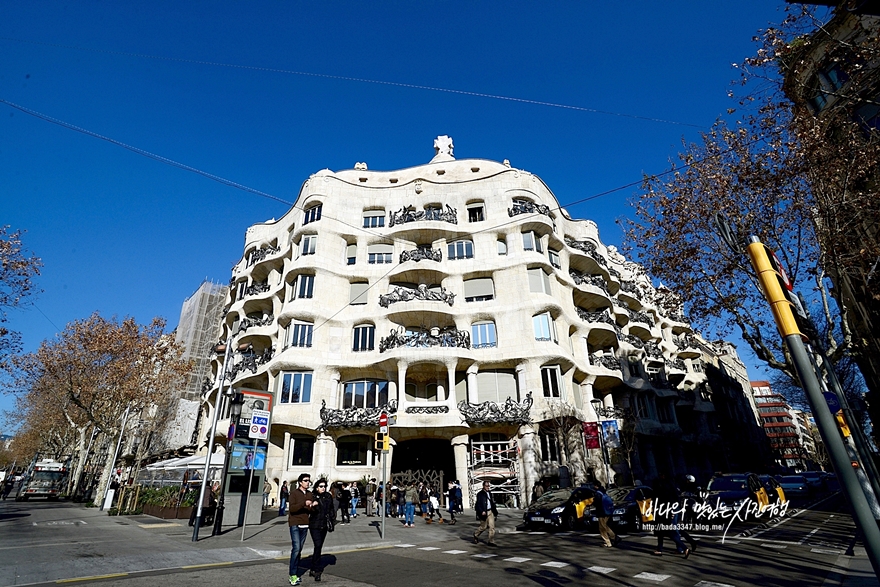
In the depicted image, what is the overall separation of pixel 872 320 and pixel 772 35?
561 inches

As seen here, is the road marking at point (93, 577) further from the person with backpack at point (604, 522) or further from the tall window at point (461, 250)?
the tall window at point (461, 250)

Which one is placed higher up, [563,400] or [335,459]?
[563,400]

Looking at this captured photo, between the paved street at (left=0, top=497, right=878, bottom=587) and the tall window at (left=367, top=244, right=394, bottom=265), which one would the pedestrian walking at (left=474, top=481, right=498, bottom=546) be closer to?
the paved street at (left=0, top=497, right=878, bottom=587)

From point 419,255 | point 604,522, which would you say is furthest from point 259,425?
point 419,255

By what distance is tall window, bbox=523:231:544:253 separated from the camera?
29859 mm

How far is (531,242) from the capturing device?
30.0 m

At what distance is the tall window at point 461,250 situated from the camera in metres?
30.7

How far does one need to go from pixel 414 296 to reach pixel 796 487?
2792 centimetres

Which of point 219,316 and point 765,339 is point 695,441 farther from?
point 219,316

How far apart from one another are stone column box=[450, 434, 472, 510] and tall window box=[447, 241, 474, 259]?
1188cm

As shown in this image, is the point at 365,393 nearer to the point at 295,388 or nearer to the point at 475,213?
the point at 295,388

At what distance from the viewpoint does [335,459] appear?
1026 inches

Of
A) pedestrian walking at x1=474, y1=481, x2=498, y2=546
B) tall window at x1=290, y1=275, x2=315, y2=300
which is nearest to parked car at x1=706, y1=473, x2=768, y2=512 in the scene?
pedestrian walking at x1=474, y1=481, x2=498, y2=546

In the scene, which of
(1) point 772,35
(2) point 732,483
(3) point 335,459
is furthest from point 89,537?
(1) point 772,35
